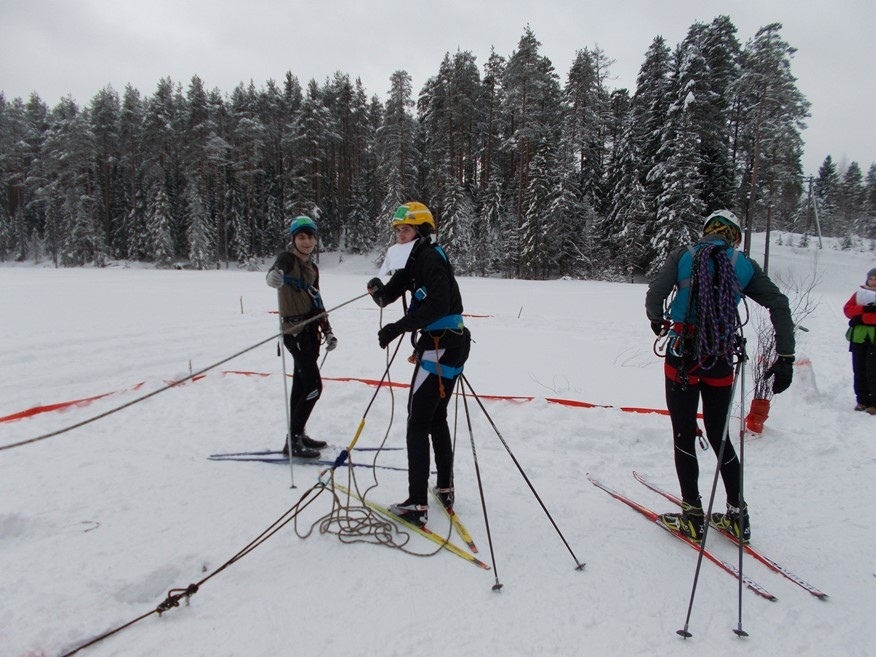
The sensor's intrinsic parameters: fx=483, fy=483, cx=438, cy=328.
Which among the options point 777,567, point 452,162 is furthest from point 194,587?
point 452,162

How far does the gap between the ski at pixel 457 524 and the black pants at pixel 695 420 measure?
1492mm

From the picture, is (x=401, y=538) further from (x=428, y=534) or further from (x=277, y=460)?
(x=277, y=460)

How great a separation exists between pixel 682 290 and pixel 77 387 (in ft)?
Result: 26.5

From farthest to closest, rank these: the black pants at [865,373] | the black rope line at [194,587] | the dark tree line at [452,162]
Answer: the dark tree line at [452,162] → the black pants at [865,373] → the black rope line at [194,587]

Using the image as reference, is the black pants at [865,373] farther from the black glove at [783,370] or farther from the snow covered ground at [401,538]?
the black glove at [783,370]

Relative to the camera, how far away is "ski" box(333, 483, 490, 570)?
9.70 feet

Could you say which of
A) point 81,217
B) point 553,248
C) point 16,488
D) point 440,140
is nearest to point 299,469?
point 16,488

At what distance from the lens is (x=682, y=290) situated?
3.13 metres

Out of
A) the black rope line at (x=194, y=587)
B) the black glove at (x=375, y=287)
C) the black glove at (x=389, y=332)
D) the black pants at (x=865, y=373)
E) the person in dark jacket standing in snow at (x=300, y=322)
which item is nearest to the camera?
the black rope line at (x=194, y=587)

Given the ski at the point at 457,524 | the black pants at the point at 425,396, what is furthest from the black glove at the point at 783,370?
the ski at the point at 457,524

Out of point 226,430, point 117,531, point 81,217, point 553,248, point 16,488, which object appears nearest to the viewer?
point 117,531

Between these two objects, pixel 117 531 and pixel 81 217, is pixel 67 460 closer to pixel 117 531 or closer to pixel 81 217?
pixel 117 531

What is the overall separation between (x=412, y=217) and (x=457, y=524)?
2122 mm

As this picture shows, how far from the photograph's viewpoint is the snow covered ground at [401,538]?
7.81 feet
